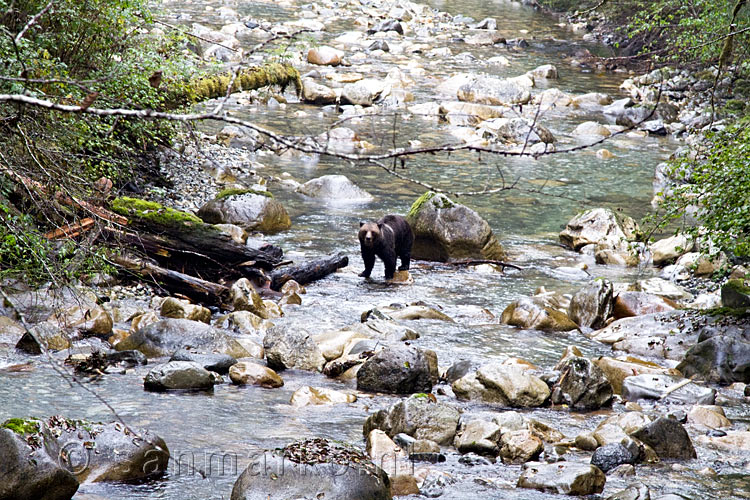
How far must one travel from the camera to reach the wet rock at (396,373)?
6.50 metres

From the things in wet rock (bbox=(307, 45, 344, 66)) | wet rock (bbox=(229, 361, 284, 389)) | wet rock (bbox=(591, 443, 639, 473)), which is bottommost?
wet rock (bbox=(229, 361, 284, 389))

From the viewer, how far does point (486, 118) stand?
2077cm

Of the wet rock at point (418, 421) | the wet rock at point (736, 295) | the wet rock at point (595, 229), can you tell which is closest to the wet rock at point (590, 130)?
the wet rock at point (595, 229)

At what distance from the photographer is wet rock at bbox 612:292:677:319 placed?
30.5ft

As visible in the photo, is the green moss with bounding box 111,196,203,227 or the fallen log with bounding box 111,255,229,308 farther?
the green moss with bounding box 111,196,203,227

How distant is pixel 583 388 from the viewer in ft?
21.1

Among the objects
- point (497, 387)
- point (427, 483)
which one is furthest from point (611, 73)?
point (427, 483)

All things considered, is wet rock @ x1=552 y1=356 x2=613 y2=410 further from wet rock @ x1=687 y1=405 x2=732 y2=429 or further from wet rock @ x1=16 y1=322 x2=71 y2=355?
wet rock @ x1=16 y1=322 x2=71 y2=355

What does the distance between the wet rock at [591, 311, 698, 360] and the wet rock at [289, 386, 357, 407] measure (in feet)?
11.9

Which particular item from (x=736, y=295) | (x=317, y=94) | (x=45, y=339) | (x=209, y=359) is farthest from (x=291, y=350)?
(x=317, y=94)

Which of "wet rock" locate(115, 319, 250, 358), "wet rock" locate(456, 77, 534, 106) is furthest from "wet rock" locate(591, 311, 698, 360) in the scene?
"wet rock" locate(456, 77, 534, 106)

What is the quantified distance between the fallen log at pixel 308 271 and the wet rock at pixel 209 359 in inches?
113

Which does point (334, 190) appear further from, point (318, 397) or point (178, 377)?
point (178, 377)

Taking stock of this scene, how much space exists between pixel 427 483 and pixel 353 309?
4.59m
